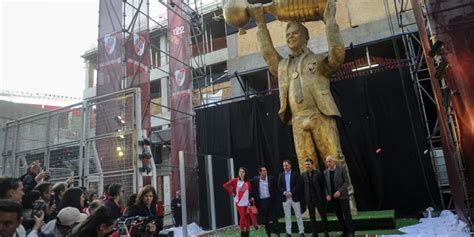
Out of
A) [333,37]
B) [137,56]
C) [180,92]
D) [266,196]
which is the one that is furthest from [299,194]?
[180,92]

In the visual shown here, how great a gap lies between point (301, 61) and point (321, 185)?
2548 mm

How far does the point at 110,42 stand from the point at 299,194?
7.15m

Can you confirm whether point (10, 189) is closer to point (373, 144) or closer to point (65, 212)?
point (65, 212)

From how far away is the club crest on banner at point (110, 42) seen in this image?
1080 cm

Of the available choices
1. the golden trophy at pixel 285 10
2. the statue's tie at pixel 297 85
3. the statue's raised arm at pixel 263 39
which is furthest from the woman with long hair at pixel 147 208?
the golden trophy at pixel 285 10

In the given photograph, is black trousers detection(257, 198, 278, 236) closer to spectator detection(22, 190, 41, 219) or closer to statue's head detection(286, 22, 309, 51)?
statue's head detection(286, 22, 309, 51)

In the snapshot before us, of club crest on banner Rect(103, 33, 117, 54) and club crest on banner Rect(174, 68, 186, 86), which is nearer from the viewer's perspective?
club crest on banner Rect(103, 33, 117, 54)

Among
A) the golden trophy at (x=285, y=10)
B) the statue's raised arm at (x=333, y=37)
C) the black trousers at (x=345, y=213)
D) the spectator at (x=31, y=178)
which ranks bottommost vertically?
the black trousers at (x=345, y=213)

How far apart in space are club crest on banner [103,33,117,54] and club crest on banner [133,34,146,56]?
53 centimetres

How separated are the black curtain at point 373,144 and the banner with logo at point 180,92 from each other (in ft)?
8.03

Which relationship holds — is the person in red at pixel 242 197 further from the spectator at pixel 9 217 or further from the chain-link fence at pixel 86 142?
the spectator at pixel 9 217

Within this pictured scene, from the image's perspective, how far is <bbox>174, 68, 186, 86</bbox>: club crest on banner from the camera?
13.1 metres

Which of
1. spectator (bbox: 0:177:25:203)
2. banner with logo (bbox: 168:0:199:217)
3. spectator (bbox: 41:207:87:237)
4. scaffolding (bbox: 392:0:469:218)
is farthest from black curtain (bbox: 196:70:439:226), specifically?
spectator (bbox: 0:177:25:203)

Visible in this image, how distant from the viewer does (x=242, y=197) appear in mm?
6754
